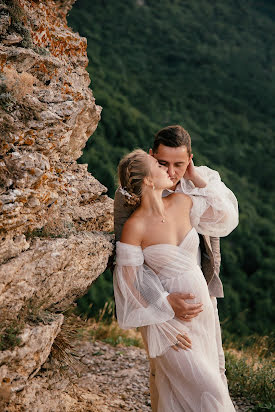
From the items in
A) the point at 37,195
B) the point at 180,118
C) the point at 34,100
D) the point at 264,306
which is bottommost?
the point at 264,306

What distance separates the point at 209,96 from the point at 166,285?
1095 cm

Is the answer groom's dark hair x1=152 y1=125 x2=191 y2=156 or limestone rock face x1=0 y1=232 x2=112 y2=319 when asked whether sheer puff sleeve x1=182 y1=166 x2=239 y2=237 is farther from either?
limestone rock face x1=0 y1=232 x2=112 y2=319

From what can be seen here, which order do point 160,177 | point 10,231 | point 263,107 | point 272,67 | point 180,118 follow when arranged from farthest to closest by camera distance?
point 272,67
point 263,107
point 180,118
point 160,177
point 10,231

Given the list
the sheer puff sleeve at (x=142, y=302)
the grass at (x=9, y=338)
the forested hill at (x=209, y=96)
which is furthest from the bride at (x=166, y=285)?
the forested hill at (x=209, y=96)

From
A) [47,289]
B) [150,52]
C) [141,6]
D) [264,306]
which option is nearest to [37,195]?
[47,289]

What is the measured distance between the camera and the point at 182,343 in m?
2.92

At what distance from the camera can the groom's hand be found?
2.94 m

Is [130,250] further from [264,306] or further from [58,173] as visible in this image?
[264,306]

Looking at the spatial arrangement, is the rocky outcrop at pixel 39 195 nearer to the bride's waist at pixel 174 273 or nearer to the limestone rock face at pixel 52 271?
the limestone rock face at pixel 52 271

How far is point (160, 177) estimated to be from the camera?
3.22m

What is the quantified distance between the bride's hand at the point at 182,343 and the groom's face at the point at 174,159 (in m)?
1.23

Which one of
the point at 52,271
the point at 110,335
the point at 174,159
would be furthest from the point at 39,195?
the point at 110,335

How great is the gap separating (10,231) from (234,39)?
14.2 meters

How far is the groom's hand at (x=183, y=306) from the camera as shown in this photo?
2943 mm
